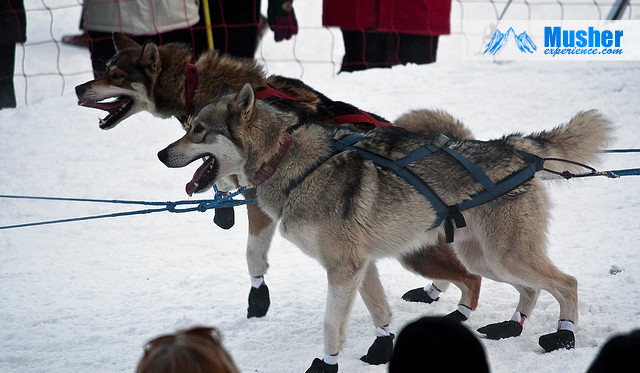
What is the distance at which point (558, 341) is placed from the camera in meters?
3.28

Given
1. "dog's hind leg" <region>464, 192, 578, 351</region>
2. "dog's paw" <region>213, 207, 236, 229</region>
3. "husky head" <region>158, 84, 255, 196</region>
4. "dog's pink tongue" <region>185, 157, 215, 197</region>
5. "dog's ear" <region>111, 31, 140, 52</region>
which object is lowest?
"dog's paw" <region>213, 207, 236, 229</region>

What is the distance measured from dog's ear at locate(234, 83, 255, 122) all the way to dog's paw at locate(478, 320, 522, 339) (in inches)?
70.8

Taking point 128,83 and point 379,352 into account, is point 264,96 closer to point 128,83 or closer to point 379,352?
point 128,83

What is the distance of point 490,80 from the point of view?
824 centimetres

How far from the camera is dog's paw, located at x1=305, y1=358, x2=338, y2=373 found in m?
3.21

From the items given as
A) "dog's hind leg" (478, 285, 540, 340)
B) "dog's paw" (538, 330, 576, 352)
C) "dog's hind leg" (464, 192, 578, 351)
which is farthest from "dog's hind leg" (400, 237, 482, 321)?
"dog's paw" (538, 330, 576, 352)

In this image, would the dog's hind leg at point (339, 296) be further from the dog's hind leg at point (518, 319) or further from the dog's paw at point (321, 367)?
the dog's hind leg at point (518, 319)

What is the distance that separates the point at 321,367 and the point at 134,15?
4991 mm

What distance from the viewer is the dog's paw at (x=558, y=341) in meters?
3.27

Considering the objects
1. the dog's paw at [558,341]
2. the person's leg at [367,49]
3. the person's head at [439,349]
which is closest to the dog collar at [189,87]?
the dog's paw at [558,341]

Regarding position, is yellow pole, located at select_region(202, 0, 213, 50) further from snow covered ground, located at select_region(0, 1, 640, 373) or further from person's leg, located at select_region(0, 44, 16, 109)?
person's leg, located at select_region(0, 44, 16, 109)

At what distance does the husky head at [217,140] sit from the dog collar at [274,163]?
0.11 meters

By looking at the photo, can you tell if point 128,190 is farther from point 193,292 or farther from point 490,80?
point 490,80

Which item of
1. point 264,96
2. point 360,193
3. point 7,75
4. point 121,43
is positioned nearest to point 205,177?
point 264,96
